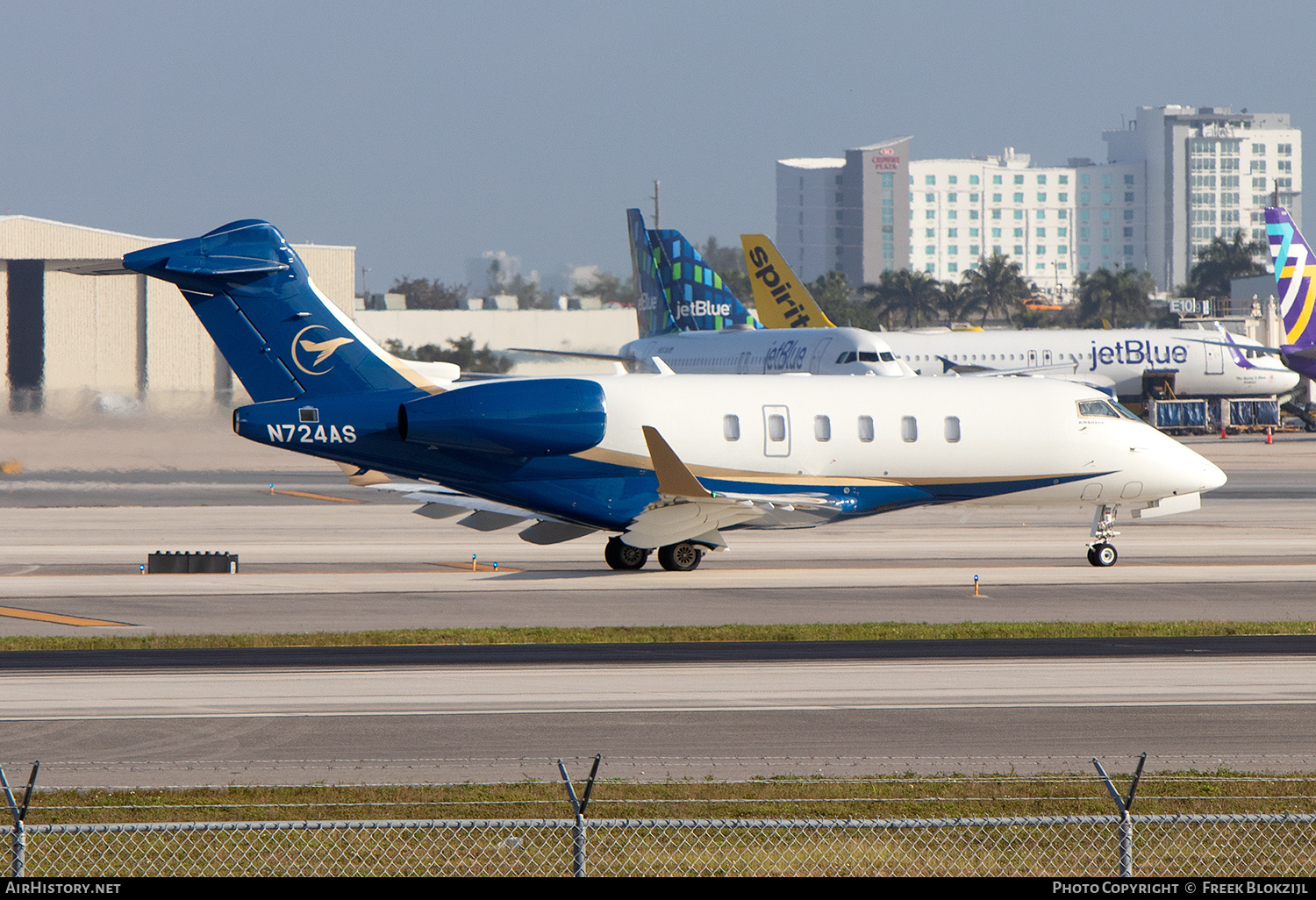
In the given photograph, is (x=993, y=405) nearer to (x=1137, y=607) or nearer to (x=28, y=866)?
(x=1137, y=607)

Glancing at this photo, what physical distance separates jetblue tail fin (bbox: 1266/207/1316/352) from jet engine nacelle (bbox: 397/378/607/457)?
4704 cm

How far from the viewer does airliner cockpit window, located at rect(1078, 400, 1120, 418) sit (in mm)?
30531

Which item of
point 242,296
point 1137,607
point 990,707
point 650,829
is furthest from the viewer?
point 242,296

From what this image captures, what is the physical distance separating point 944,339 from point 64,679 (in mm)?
62428

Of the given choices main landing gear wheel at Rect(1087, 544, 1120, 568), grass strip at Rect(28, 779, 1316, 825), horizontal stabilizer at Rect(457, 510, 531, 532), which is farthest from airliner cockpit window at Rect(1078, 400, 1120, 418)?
grass strip at Rect(28, 779, 1316, 825)

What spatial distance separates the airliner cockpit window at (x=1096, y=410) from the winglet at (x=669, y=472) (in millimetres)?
8550

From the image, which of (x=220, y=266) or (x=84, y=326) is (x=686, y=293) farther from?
(x=220, y=266)

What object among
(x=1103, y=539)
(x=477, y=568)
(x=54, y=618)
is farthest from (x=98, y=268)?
(x=1103, y=539)

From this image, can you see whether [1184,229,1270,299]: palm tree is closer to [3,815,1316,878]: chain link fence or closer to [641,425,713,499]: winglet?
[641,425,713,499]: winglet

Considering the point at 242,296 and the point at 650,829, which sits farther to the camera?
the point at 242,296

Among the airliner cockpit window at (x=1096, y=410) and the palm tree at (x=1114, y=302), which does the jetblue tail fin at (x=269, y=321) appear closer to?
the airliner cockpit window at (x=1096, y=410)

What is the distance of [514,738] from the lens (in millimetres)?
15070

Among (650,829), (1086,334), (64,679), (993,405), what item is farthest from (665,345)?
(650,829)

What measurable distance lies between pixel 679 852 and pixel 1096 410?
22060 mm
